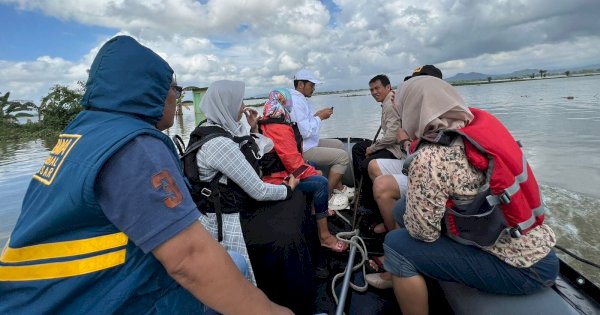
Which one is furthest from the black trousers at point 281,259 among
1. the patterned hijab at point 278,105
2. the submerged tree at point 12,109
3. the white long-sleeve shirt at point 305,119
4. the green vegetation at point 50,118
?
the submerged tree at point 12,109

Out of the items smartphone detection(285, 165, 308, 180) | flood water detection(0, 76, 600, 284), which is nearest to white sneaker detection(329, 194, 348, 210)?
smartphone detection(285, 165, 308, 180)

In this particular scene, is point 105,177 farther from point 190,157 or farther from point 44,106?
point 44,106

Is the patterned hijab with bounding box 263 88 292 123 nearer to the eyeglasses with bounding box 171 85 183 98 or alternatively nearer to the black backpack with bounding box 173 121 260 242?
the black backpack with bounding box 173 121 260 242

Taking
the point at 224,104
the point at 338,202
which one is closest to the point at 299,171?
the point at 224,104

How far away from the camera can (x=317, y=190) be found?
3.22m

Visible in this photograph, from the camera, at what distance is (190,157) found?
2.11 m

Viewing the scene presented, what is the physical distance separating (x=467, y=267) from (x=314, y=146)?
314 centimetres

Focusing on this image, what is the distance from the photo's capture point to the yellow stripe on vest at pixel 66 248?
0.86 metres

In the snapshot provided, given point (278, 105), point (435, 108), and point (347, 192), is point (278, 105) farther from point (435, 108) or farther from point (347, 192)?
point (435, 108)

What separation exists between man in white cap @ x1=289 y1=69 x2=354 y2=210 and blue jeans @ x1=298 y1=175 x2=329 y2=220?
877mm

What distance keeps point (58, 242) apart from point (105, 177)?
9.2 inches

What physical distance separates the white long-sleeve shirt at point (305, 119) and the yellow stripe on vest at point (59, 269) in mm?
3412

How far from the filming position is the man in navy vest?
2.70 ft

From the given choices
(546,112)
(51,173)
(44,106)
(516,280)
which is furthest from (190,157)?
(44,106)
